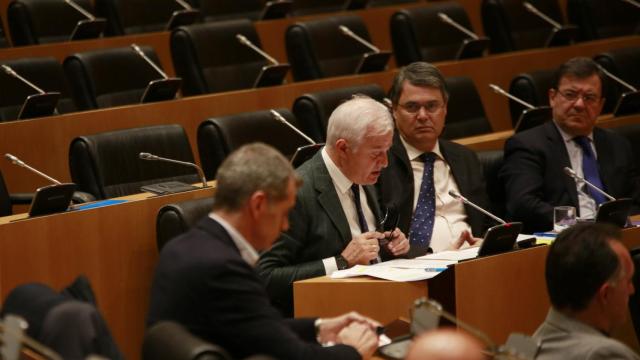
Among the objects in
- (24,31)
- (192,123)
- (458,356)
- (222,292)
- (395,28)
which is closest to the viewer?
(458,356)

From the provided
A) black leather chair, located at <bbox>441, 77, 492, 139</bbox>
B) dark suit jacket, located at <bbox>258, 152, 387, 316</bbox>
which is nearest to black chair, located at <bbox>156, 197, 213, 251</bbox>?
dark suit jacket, located at <bbox>258, 152, 387, 316</bbox>

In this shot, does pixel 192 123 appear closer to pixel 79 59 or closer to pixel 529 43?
pixel 79 59

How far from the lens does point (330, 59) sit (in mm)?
3744

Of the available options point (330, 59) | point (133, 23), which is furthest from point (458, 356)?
point (133, 23)

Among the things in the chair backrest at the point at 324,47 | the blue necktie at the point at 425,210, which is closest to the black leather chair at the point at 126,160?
the blue necktie at the point at 425,210

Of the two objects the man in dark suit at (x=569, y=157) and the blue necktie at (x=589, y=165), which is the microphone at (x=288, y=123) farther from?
the blue necktie at (x=589, y=165)

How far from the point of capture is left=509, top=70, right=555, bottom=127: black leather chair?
3395mm

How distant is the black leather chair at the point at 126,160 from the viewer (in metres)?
2.71

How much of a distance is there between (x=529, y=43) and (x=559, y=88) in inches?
54.6

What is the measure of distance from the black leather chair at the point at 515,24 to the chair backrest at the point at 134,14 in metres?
1.10

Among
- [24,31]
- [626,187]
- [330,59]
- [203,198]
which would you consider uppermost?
[24,31]

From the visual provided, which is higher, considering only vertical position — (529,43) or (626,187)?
(529,43)

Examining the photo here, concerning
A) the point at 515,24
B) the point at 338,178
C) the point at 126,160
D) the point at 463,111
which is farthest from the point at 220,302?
the point at 515,24

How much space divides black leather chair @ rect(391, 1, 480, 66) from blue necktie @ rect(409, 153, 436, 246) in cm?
130
